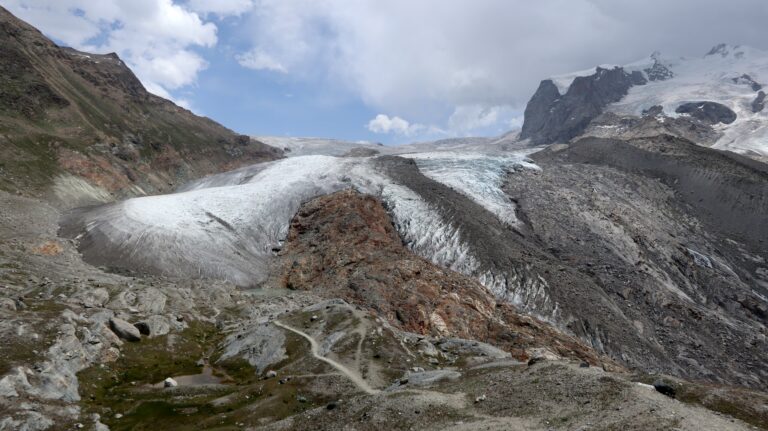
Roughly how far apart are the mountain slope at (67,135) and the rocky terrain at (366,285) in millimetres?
892

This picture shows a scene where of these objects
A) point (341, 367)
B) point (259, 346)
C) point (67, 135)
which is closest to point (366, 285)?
point (259, 346)

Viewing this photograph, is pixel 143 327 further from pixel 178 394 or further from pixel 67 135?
pixel 67 135

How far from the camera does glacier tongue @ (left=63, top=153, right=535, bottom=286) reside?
3516 inches

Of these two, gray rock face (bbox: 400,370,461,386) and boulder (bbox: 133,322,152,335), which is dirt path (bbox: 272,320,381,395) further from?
boulder (bbox: 133,322,152,335)

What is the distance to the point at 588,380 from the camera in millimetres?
30906

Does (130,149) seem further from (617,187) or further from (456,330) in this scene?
(617,187)

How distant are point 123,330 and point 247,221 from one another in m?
59.0

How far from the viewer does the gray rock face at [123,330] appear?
5216cm

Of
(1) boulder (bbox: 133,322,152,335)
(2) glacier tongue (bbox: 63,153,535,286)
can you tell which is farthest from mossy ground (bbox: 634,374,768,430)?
(2) glacier tongue (bbox: 63,153,535,286)

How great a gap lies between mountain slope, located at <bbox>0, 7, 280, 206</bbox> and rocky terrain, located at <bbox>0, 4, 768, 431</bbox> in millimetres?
892

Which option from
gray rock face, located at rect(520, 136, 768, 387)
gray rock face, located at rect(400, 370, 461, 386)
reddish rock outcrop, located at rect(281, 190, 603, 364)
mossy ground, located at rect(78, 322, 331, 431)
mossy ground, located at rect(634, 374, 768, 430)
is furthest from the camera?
gray rock face, located at rect(520, 136, 768, 387)

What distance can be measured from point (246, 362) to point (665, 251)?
97735 mm

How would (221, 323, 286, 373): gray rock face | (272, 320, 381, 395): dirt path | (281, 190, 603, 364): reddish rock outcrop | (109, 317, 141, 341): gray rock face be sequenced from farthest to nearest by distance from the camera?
(281, 190, 603, 364): reddish rock outcrop, (109, 317, 141, 341): gray rock face, (221, 323, 286, 373): gray rock face, (272, 320, 381, 395): dirt path

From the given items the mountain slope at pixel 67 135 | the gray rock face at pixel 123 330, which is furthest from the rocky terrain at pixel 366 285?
the mountain slope at pixel 67 135
